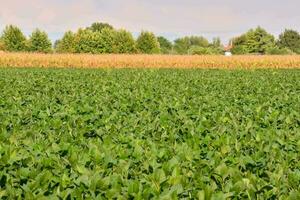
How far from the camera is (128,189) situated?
294 cm

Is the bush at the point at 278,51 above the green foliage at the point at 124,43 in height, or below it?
below

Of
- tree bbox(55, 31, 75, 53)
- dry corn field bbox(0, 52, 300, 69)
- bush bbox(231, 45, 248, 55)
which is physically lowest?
bush bbox(231, 45, 248, 55)

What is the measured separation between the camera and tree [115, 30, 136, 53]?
6181 centimetres

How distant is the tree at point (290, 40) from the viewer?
127 metres

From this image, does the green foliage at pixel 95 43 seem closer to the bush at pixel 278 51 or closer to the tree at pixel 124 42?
the tree at pixel 124 42

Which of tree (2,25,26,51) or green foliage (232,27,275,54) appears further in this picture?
green foliage (232,27,275,54)

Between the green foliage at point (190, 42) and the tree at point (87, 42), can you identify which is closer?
the tree at point (87, 42)

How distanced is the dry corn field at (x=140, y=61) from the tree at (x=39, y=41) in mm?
23669

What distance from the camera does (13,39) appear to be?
6041 centimetres

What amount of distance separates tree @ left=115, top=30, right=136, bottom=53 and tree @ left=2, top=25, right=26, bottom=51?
11884 mm

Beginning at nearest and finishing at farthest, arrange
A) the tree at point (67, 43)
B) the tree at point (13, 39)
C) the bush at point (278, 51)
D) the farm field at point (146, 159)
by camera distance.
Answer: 1. the farm field at point (146, 159)
2. the tree at point (13, 39)
3. the tree at point (67, 43)
4. the bush at point (278, 51)

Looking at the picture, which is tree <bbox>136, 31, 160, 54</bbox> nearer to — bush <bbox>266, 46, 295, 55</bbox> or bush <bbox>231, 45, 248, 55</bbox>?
bush <bbox>266, 46, 295, 55</bbox>

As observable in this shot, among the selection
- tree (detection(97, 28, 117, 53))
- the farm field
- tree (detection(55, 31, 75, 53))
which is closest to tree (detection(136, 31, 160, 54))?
tree (detection(97, 28, 117, 53))

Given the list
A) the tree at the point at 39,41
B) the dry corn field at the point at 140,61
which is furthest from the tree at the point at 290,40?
the dry corn field at the point at 140,61
